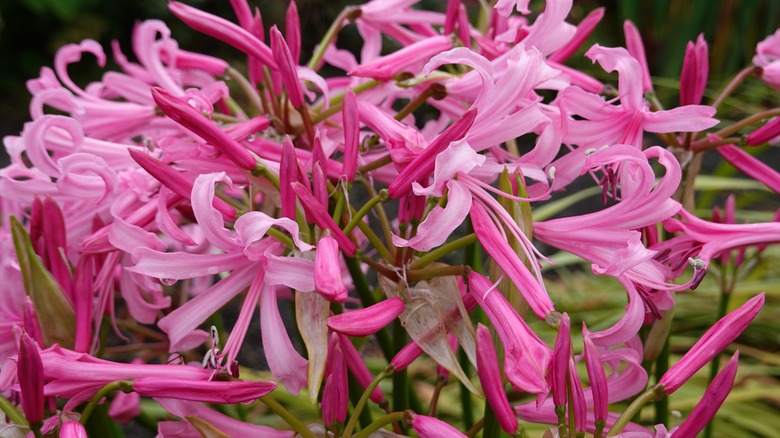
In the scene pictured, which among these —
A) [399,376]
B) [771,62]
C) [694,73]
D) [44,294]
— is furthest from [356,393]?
[771,62]

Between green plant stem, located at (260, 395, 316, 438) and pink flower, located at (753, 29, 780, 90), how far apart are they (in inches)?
23.0

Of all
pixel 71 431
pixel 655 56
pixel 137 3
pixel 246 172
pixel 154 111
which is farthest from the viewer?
pixel 655 56

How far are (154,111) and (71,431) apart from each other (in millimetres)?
387

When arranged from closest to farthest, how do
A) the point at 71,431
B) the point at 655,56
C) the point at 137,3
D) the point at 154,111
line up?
1. the point at 71,431
2. the point at 154,111
3. the point at 137,3
4. the point at 655,56

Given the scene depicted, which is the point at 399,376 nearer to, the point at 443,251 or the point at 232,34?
the point at 443,251

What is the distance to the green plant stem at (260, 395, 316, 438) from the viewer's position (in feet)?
2.01

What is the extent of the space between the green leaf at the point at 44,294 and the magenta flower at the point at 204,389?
128 millimetres

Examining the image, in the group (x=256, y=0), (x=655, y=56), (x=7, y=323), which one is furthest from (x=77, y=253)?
(x=655, y=56)

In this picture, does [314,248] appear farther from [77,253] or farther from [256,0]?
[256,0]

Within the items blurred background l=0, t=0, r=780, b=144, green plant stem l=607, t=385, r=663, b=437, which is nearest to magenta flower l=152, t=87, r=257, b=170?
green plant stem l=607, t=385, r=663, b=437

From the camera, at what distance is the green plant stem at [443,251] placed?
636 mm

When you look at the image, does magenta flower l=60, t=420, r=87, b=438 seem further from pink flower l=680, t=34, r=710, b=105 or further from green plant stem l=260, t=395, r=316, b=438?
pink flower l=680, t=34, r=710, b=105

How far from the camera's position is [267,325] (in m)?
0.64

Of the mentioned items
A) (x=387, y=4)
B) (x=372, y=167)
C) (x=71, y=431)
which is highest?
(x=387, y=4)
